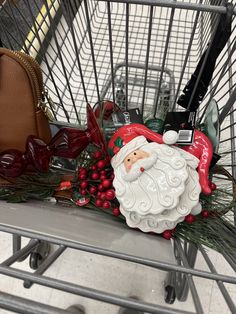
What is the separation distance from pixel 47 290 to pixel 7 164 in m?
0.65

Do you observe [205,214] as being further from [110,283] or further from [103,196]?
[110,283]

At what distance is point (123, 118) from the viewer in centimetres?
67

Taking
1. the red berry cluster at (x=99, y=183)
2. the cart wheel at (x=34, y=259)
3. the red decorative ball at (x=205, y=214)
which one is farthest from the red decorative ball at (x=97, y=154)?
the cart wheel at (x=34, y=259)

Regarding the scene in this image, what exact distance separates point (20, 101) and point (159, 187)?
297mm

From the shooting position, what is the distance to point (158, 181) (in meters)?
0.51

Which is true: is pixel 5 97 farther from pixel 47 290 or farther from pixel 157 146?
pixel 47 290

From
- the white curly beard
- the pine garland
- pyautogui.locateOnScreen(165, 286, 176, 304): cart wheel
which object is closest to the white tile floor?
pyautogui.locateOnScreen(165, 286, 176, 304): cart wheel

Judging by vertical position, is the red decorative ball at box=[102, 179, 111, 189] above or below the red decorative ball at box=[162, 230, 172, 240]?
above

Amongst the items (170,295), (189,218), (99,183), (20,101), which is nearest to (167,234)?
(189,218)

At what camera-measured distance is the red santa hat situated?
0.56m

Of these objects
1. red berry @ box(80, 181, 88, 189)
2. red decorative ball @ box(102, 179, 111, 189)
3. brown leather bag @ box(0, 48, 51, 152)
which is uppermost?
brown leather bag @ box(0, 48, 51, 152)

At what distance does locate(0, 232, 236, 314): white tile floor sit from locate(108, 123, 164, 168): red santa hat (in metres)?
0.63

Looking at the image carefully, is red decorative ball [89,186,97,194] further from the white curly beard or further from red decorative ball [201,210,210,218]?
red decorative ball [201,210,210,218]

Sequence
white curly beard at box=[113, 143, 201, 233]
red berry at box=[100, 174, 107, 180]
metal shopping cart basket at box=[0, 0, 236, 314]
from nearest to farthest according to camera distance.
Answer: metal shopping cart basket at box=[0, 0, 236, 314], white curly beard at box=[113, 143, 201, 233], red berry at box=[100, 174, 107, 180]
